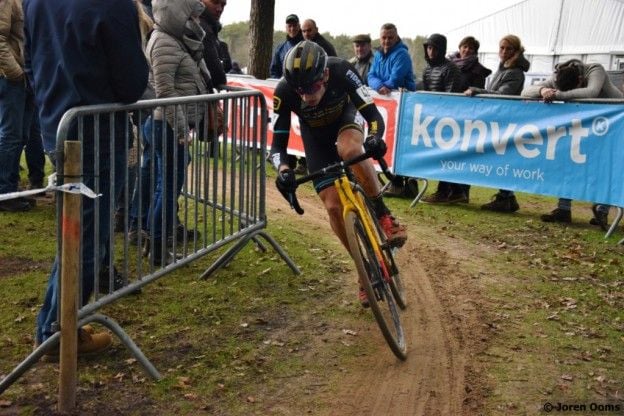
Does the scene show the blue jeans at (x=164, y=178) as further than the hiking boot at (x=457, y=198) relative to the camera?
No

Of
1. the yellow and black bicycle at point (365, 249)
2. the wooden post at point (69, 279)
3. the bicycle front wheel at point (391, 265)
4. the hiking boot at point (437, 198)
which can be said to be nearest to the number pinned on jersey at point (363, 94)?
the yellow and black bicycle at point (365, 249)

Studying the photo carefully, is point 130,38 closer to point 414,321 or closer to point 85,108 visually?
point 85,108

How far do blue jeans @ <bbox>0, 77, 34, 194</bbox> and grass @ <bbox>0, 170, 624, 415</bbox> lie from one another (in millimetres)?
568

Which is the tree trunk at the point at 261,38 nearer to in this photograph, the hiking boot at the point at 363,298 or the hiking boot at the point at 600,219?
the hiking boot at the point at 600,219

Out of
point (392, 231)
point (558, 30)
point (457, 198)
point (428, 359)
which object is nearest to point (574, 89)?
point (457, 198)

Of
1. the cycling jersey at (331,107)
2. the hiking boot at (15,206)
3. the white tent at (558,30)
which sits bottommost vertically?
the hiking boot at (15,206)

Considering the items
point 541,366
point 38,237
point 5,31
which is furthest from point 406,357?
point 5,31

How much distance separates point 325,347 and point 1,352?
2172mm

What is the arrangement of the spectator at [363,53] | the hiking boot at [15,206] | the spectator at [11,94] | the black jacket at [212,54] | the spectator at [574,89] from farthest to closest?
the spectator at [363,53], the spectator at [574,89], the hiking boot at [15,206], the spectator at [11,94], the black jacket at [212,54]

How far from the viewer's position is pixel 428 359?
4992mm

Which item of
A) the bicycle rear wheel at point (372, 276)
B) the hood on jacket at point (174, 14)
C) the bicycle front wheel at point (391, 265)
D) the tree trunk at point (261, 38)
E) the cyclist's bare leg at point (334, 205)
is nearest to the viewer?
the bicycle rear wheel at point (372, 276)

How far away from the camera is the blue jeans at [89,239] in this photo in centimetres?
425

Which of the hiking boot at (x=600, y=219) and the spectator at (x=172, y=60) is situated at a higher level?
the spectator at (x=172, y=60)

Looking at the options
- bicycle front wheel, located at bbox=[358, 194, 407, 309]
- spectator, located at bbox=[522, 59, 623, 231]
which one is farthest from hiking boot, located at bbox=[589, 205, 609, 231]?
bicycle front wheel, located at bbox=[358, 194, 407, 309]
